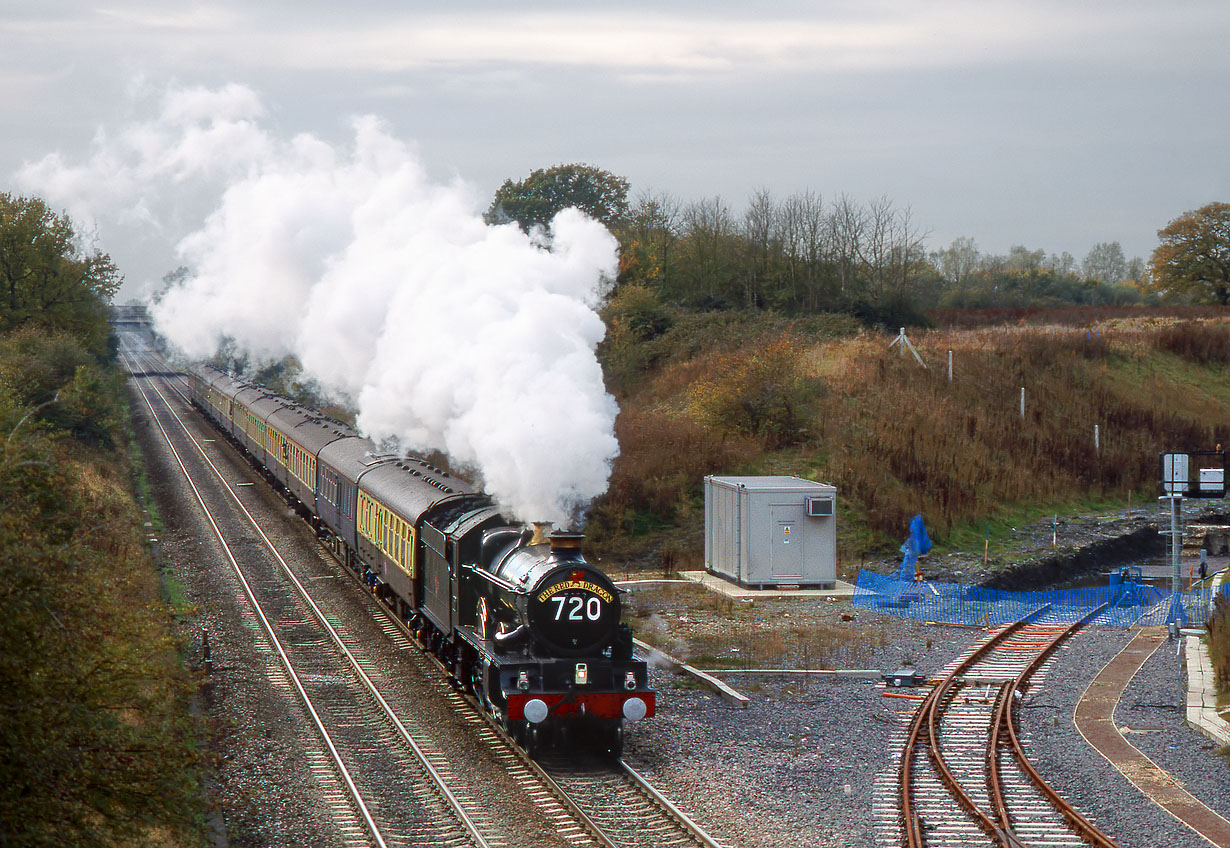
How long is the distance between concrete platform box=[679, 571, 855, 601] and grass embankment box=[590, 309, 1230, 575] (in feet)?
8.84

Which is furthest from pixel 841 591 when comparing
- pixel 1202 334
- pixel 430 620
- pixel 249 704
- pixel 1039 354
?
pixel 1202 334

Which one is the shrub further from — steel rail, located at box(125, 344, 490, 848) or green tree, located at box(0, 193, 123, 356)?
green tree, located at box(0, 193, 123, 356)

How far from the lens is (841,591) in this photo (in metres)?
26.8

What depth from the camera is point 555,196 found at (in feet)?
251

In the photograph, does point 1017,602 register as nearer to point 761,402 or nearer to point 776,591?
point 776,591

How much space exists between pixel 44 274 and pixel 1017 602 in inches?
1635

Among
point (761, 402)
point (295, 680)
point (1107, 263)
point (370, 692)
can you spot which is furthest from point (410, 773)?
point (1107, 263)

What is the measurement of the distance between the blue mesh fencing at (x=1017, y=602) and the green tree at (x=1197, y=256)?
41673 millimetres

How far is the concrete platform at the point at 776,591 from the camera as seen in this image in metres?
25.9

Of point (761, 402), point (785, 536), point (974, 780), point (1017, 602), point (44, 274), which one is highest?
point (44, 274)

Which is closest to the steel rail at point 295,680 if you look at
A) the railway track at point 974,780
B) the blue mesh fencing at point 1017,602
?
the railway track at point 974,780

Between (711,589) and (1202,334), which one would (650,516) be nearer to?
(711,589)

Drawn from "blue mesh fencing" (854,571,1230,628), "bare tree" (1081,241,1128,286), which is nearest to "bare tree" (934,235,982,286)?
"bare tree" (1081,241,1128,286)

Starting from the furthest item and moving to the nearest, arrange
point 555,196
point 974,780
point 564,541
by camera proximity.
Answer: point 555,196, point 564,541, point 974,780
